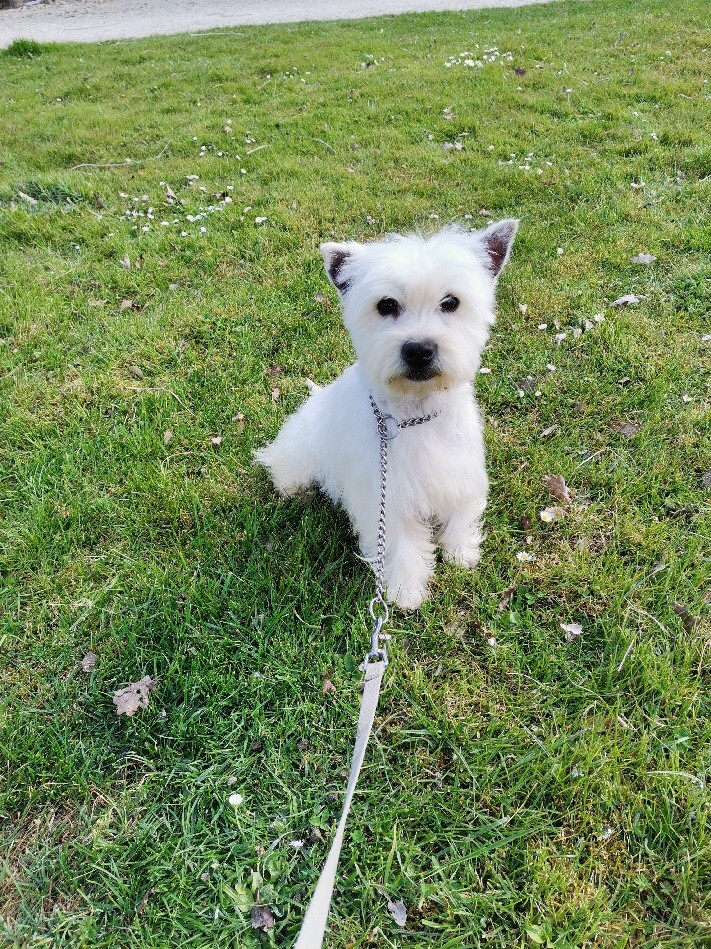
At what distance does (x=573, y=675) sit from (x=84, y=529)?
2907mm

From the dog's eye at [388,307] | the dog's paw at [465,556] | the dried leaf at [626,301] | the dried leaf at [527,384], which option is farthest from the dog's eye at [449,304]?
the dried leaf at [626,301]

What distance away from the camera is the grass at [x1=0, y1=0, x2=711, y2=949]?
2.25 m

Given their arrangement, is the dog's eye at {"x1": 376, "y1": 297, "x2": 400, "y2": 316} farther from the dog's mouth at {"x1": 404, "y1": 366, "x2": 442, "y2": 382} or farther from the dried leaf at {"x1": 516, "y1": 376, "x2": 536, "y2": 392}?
the dried leaf at {"x1": 516, "y1": 376, "x2": 536, "y2": 392}

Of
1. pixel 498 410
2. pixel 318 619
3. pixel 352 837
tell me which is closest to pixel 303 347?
pixel 498 410

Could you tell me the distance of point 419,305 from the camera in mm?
2652

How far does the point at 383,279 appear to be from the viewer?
2600mm

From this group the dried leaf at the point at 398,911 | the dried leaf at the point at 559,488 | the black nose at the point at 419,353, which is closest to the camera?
the dried leaf at the point at 398,911

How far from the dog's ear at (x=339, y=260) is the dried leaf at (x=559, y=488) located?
5.72ft

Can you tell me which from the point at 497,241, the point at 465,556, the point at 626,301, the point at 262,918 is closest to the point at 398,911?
the point at 262,918

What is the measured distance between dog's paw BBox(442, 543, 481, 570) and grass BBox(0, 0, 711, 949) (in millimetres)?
103

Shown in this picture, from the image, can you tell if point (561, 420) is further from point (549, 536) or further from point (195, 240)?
point (195, 240)

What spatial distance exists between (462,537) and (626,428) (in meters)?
1.53

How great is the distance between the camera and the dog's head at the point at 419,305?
2.55 metres

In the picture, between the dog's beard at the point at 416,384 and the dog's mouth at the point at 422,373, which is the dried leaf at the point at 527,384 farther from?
the dog's mouth at the point at 422,373
